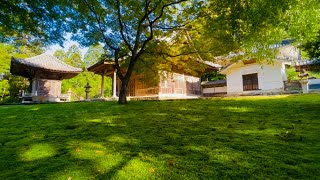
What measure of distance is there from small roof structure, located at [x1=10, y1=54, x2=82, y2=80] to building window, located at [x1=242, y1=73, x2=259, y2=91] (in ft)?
62.4

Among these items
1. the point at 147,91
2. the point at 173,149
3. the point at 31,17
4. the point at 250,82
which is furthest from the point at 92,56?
the point at 173,149

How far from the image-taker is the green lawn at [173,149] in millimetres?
3160

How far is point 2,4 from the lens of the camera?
841cm

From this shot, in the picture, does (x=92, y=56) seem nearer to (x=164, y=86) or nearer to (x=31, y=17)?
(x=164, y=86)

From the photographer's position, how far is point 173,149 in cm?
407

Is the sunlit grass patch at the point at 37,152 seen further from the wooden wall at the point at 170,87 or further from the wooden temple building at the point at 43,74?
the wooden temple building at the point at 43,74


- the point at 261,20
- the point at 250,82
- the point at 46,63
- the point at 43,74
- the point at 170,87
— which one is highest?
the point at 46,63

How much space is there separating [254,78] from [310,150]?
2041 cm

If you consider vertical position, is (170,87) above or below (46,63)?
below

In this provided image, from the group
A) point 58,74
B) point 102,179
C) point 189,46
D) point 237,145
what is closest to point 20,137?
point 102,179

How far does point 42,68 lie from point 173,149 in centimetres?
2229

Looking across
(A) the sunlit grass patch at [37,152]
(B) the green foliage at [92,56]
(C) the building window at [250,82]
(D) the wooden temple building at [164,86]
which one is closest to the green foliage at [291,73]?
(C) the building window at [250,82]

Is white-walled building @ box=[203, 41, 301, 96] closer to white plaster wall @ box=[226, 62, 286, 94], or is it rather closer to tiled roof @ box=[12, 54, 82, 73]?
white plaster wall @ box=[226, 62, 286, 94]

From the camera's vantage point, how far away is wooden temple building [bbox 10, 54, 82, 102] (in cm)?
2212
